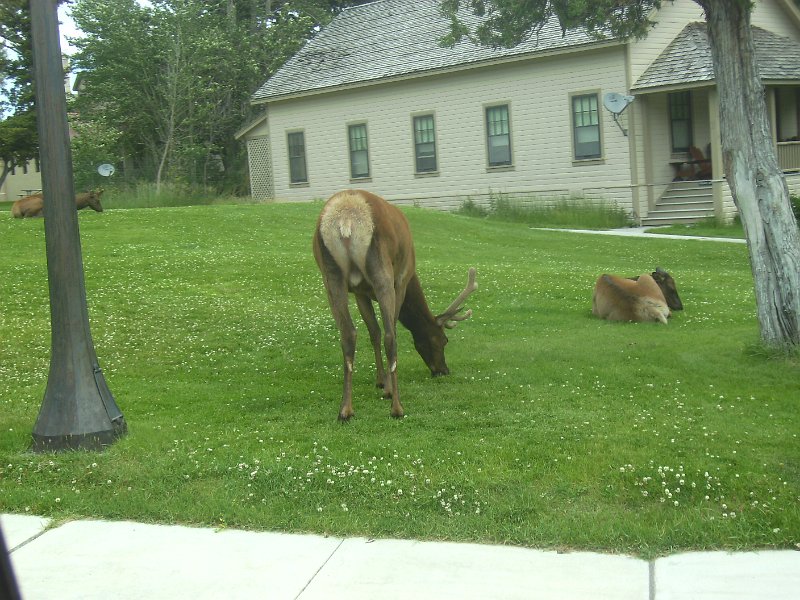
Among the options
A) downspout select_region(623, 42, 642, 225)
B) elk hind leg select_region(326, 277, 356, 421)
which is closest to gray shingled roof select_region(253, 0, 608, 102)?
downspout select_region(623, 42, 642, 225)

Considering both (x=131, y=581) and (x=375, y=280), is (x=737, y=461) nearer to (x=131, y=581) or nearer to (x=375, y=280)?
(x=375, y=280)

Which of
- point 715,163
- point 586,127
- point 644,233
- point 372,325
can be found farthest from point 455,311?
point 586,127

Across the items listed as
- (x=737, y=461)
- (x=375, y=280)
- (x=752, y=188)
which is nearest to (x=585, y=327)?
(x=752, y=188)

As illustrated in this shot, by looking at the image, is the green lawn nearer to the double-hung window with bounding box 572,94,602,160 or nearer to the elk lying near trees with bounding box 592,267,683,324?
the double-hung window with bounding box 572,94,602,160

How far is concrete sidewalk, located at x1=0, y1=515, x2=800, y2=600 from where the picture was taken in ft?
15.7

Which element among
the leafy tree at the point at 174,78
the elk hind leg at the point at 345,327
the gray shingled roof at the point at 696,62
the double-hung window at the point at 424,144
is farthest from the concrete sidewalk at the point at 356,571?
the leafy tree at the point at 174,78

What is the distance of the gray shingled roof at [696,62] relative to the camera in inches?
995

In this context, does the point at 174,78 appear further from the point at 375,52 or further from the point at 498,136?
the point at 498,136

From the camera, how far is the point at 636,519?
552cm

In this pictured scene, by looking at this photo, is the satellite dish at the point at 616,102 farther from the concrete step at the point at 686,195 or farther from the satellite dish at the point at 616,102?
the concrete step at the point at 686,195

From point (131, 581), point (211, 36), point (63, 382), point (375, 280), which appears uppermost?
point (211, 36)

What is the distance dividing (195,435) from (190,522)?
1.63m

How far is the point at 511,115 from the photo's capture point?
94.6ft

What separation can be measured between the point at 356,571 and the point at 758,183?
6028 millimetres
